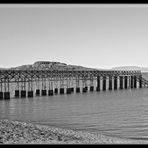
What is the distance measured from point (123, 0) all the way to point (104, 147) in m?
1.21

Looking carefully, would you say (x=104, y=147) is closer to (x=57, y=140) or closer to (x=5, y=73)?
(x=57, y=140)

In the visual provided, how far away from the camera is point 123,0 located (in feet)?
7.76

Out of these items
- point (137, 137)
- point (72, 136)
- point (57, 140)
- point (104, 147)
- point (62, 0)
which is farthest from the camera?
point (137, 137)

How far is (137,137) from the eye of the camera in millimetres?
17453

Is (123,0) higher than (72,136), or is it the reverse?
(123,0)

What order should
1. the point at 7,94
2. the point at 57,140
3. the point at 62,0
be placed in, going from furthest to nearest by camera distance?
the point at 7,94 → the point at 57,140 → the point at 62,0

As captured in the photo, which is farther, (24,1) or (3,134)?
(3,134)

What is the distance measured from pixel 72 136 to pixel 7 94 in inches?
1465

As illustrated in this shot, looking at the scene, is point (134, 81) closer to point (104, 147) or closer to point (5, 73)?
point (5, 73)

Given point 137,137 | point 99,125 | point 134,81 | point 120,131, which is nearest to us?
point 137,137

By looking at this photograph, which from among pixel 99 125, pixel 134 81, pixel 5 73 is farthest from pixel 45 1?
pixel 134 81

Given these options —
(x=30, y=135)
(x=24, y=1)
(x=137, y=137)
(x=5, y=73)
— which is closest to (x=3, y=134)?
(x=30, y=135)

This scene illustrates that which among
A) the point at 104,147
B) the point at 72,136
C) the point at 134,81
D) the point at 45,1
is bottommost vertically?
the point at 134,81

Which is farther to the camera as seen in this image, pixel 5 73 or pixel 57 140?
pixel 5 73
